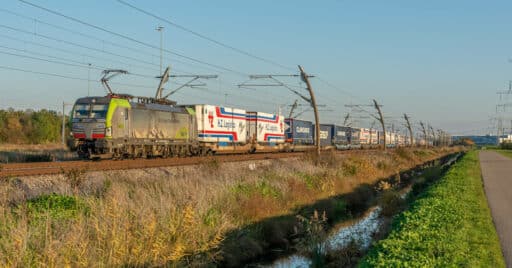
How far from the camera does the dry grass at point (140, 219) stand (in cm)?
825

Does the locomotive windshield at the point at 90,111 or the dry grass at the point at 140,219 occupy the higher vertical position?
the locomotive windshield at the point at 90,111

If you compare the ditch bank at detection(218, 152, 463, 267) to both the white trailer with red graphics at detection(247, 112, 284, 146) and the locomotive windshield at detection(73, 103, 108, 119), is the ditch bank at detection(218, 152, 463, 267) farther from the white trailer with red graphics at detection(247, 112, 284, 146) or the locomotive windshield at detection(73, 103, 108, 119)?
the white trailer with red graphics at detection(247, 112, 284, 146)

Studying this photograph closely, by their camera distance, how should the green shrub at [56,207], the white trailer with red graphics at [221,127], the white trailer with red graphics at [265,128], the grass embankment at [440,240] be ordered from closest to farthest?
1. the grass embankment at [440,240]
2. the green shrub at [56,207]
3. the white trailer with red graphics at [221,127]
4. the white trailer with red graphics at [265,128]

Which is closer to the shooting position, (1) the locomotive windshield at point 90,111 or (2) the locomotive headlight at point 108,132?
(2) the locomotive headlight at point 108,132

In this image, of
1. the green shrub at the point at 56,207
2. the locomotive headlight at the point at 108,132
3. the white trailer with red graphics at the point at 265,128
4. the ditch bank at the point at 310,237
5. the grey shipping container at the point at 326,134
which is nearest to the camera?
the green shrub at the point at 56,207

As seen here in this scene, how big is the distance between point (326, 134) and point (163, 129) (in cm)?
3837

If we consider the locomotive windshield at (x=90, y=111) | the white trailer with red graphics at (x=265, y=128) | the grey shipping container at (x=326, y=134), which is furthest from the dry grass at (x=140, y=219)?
the grey shipping container at (x=326, y=134)

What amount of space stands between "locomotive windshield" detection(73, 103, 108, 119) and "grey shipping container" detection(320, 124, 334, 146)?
4077cm

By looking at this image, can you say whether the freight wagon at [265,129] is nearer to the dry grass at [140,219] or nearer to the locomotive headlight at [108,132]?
the locomotive headlight at [108,132]

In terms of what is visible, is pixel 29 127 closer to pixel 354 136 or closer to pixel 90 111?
pixel 354 136

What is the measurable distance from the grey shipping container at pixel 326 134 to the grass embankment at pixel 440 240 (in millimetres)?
48319

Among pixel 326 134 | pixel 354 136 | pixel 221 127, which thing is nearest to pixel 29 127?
pixel 326 134

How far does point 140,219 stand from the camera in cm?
1023

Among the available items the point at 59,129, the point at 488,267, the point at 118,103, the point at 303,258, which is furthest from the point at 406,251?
the point at 59,129
